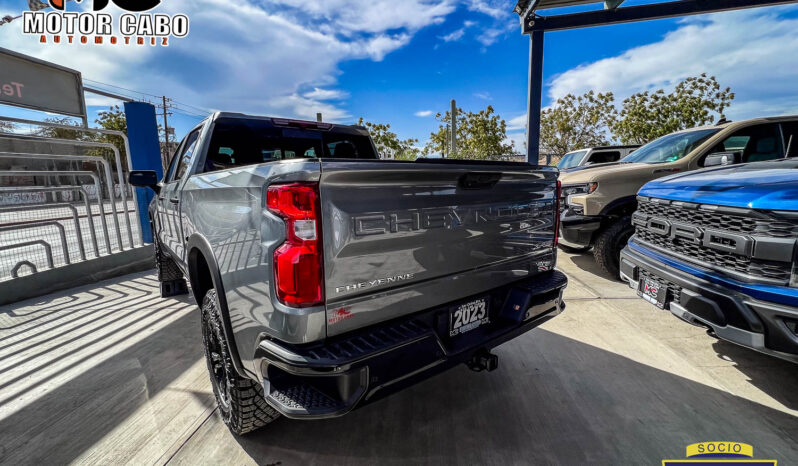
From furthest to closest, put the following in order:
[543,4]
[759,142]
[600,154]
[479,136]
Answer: [479,136] → [600,154] → [543,4] → [759,142]

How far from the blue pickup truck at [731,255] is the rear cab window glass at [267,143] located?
109 inches

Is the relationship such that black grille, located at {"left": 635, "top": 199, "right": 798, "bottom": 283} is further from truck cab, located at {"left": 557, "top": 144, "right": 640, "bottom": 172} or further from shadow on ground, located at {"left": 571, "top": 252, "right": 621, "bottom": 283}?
truck cab, located at {"left": 557, "top": 144, "right": 640, "bottom": 172}

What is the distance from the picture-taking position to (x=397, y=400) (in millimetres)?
2451

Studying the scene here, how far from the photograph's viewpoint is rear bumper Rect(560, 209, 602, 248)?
4.83 meters

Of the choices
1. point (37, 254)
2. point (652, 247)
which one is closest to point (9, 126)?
point (37, 254)

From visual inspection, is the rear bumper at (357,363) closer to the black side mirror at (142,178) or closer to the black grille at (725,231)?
the black grille at (725,231)

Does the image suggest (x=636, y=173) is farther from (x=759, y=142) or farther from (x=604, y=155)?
(x=604, y=155)

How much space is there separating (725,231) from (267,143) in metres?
3.52

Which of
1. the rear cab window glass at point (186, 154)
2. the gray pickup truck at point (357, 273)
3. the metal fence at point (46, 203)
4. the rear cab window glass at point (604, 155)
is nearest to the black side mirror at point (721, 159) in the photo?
the gray pickup truck at point (357, 273)

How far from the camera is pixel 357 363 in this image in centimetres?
148

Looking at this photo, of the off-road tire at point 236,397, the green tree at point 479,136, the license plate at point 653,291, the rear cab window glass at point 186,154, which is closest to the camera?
the off-road tire at point 236,397

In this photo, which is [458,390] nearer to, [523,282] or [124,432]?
[523,282]

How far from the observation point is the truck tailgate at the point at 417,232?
Answer: 1.52m

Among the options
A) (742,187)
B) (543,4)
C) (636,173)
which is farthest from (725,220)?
(543,4)
